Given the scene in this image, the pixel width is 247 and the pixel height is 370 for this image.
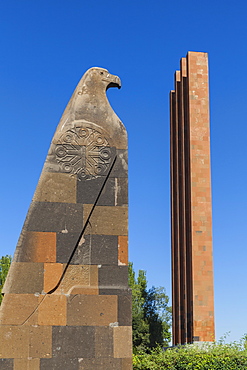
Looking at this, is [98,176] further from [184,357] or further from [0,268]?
[0,268]

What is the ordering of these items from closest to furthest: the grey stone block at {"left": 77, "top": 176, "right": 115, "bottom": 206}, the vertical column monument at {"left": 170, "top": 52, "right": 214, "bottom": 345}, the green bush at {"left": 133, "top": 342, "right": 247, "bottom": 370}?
the grey stone block at {"left": 77, "top": 176, "right": 115, "bottom": 206} → the green bush at {"left": 133, "top": 342, "right": 247, "bottom": 370} → the vertical column monument at {"left": 170, "top": 52, "right": 214, "bottom": 345}

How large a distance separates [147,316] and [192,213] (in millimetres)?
9823

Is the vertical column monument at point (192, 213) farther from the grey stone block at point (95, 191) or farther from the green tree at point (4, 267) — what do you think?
the grey stone block at point (95, 191)

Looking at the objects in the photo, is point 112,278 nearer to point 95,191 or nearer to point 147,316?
point 95,191

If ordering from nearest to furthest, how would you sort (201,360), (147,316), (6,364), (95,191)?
(6,364) → (95,191) → (201,360) → (147,316)

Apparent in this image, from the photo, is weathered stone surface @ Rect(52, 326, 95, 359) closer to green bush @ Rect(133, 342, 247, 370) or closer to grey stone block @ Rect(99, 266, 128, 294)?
grey stone block @ Rect(99, 266, 128, 294)

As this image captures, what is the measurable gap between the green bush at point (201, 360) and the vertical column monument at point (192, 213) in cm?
369

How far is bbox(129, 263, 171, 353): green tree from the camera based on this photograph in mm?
26344

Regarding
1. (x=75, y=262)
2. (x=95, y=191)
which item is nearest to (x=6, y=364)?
(x=75, y=262)

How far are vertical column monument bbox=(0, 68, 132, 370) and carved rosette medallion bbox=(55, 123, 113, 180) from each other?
0.04 ft

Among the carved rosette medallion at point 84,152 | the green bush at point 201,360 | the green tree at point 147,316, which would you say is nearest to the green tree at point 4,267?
the green tree at point 147,316

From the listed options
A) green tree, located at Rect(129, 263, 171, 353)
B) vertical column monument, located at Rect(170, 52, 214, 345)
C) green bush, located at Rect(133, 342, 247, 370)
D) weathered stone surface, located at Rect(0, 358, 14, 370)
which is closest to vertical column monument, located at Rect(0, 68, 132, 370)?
weathered stone surface, located at Rect(0, 358, 14, 370)

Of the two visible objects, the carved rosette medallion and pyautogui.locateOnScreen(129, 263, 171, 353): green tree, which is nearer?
the carved rosette medallion

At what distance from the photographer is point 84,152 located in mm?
6918
